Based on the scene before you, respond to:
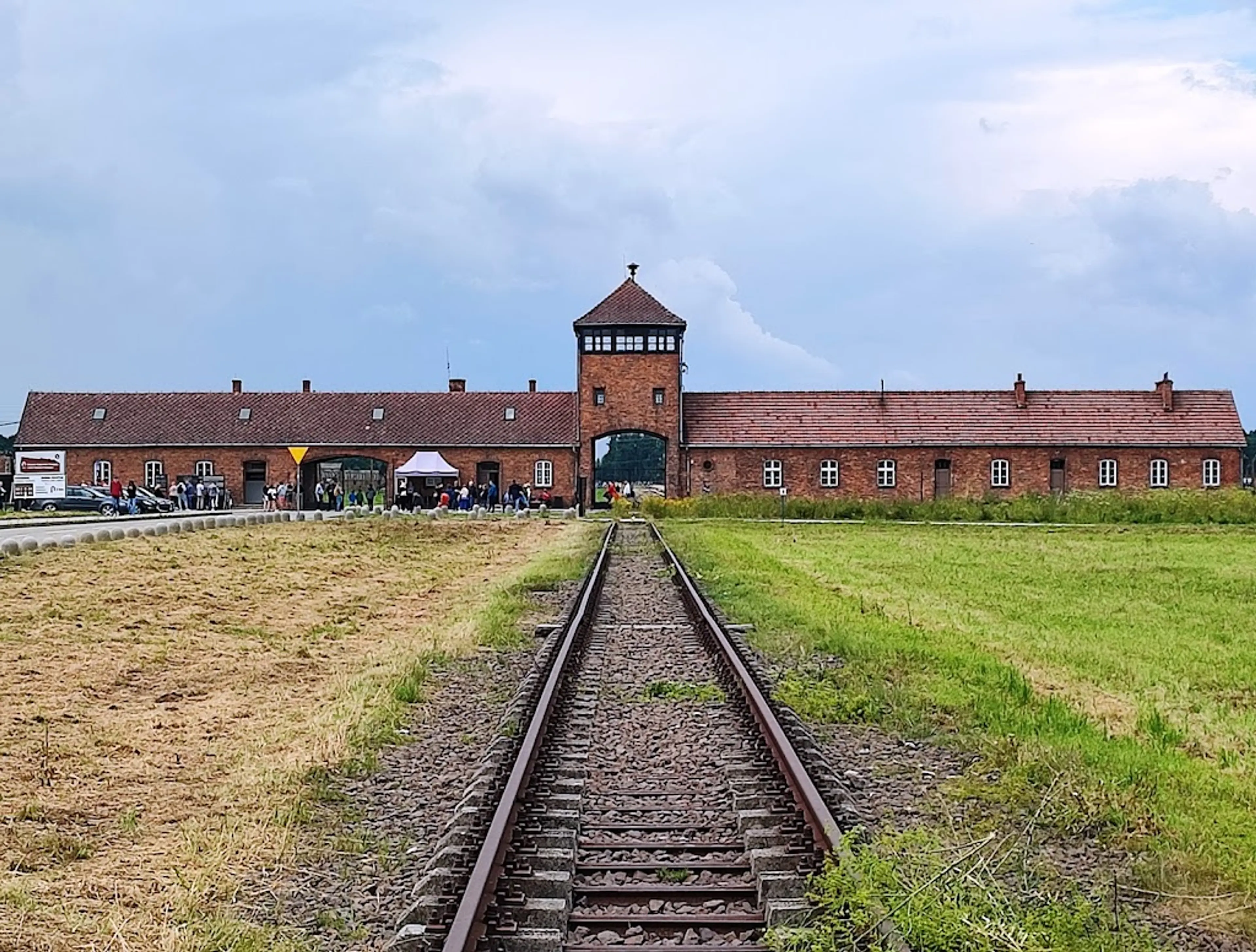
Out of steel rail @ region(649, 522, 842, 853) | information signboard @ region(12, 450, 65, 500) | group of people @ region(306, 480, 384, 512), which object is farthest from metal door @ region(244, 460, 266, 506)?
steel rail @ region(649, 522, 842, 853)

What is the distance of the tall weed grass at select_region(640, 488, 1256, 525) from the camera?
44.8 meters

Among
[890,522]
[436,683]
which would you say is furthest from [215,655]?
[890,522]

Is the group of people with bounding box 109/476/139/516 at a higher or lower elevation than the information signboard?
lower

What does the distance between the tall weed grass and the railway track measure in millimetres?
36803

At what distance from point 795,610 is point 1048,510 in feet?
105

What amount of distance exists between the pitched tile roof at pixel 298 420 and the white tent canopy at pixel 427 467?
24.3 inches

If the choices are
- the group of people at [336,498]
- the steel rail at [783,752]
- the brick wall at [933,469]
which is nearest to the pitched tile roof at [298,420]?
the group of people at [336,498]

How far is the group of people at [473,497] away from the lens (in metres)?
56.5

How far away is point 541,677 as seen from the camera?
11.0 metres

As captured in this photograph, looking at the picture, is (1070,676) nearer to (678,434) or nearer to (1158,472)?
(678,434)

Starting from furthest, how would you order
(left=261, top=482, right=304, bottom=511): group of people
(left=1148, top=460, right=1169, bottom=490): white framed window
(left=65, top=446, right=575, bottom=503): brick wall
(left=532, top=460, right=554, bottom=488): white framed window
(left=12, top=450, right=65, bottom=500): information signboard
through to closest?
(left=65, top=446, right=575, bottom=503): brick wall
(left=532, top=460, right=554, bottom=488): white framed window
(left=1148, top=460, right=1169, bottom=490): white framed window
(left=261, top=482, right=304, bottom=511): group of people
(left=12, top=450, right=65, bottom=500): information signboard

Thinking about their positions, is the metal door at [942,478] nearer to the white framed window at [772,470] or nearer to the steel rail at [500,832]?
the white framed window at [772,470]

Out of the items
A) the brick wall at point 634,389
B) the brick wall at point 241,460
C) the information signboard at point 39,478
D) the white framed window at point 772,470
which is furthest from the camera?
the brick wall at point 241,460

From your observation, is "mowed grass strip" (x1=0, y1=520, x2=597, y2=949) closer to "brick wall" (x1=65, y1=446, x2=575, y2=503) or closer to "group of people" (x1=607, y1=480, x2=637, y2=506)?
"group of people" (x1=607, y1=480, x2=637, y2=506)
